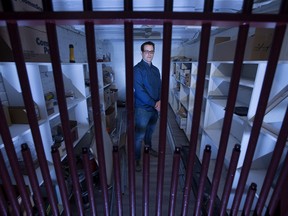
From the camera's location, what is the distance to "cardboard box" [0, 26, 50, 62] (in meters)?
1.02

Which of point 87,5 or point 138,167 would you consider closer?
point 87,5

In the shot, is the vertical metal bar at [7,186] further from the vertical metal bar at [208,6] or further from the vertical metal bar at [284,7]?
the vertical metal bar at [284,7]

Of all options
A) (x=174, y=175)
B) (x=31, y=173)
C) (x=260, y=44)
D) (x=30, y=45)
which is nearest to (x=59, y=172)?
(x=31, y=173)

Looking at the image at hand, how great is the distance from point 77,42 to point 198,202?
11.6 feet

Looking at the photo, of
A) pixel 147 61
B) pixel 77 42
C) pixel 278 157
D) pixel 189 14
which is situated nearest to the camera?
pixel 189 14

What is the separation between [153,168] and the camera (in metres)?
2.06

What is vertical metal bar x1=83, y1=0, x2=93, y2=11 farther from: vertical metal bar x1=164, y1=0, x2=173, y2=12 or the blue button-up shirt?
the blue button-up shirt

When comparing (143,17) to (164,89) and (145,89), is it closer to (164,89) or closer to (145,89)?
(164,89)

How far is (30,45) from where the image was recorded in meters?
1.18

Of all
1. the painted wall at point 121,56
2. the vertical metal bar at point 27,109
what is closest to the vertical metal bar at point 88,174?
the vertical metal bar at point 27,109

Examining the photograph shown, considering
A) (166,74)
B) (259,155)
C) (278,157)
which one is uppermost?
(166,74)

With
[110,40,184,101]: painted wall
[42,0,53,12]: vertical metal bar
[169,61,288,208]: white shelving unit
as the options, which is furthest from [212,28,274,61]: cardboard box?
[110,40,184,101]: painted wall

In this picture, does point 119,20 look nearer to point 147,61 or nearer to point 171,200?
point 171,200

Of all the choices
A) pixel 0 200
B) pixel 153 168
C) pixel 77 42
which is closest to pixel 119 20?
pixel 0 200
